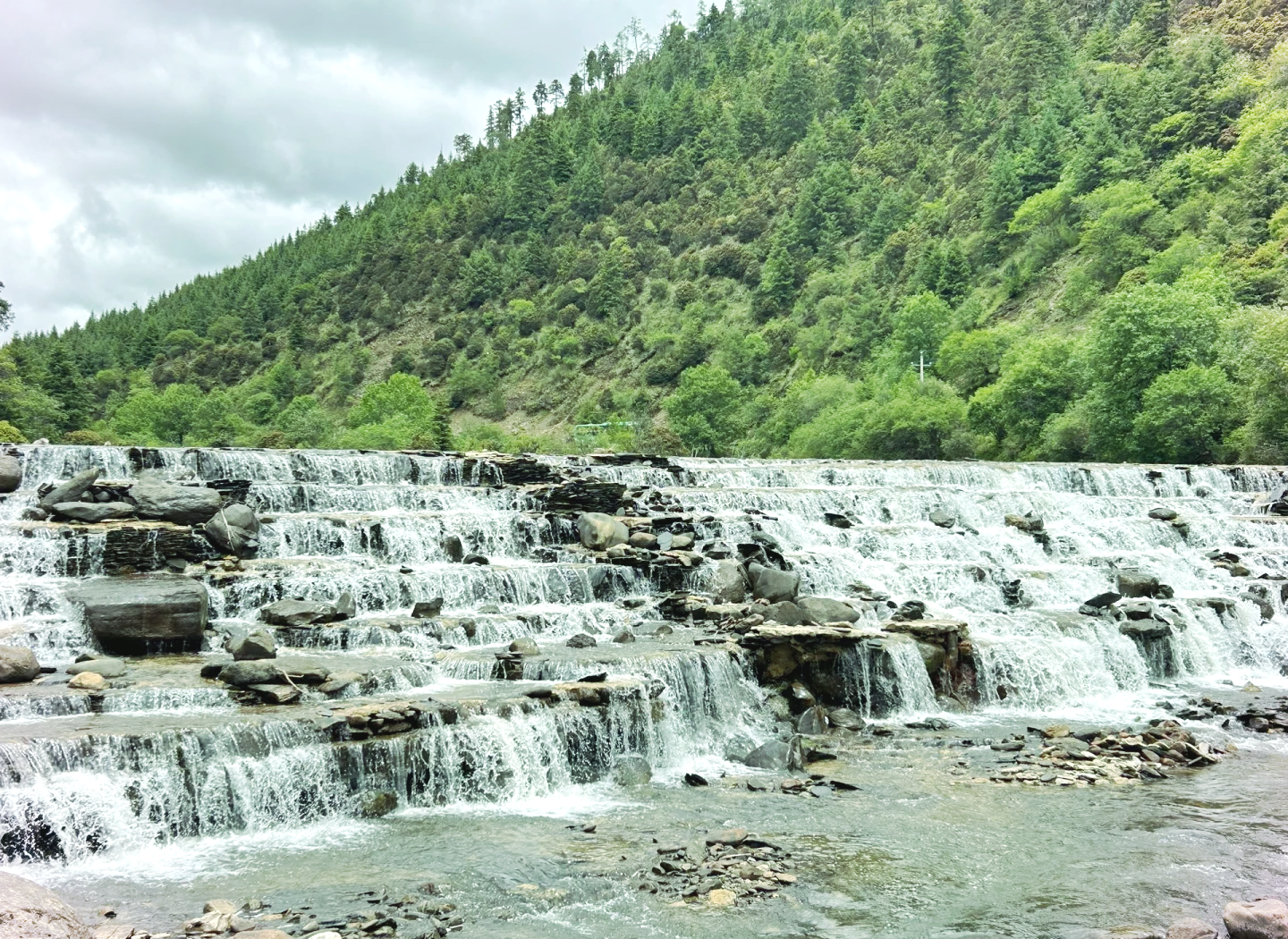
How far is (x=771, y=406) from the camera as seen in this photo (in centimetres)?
7712

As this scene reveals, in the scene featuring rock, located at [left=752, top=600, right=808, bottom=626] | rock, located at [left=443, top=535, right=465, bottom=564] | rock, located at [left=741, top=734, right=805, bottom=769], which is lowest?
→ rock, located at [left=741, top=734, right=805, bottom=769]

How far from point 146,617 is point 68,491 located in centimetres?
855

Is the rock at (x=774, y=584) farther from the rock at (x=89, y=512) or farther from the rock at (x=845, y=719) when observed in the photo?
the rock at (x=89, y=512)

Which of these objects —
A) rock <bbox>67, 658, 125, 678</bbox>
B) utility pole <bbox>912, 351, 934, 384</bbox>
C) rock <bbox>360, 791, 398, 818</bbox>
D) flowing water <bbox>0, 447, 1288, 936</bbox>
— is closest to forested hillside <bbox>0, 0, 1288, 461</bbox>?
utility pole <bbox>912, 351, 934, 384</bbox>

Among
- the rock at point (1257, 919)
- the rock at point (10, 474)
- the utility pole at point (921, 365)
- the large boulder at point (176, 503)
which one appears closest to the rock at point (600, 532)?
the large boulder at point (176, 503)

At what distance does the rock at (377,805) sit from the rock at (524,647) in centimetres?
490

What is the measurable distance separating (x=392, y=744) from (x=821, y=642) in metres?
9.23

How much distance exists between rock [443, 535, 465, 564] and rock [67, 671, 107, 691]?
10.5 m

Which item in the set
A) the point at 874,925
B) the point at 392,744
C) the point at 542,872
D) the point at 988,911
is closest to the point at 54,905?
the point at 542,872

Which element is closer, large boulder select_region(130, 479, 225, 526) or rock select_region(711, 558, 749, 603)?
rock select_region(711, 558, 749, 603)

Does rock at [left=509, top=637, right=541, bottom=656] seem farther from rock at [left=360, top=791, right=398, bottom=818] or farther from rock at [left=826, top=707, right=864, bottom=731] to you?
rock at [left=826, top=707, right=864, bottom=731]

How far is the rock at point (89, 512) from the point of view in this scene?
A: 23297 millimetres

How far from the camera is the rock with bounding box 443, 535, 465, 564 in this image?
82.3 ft

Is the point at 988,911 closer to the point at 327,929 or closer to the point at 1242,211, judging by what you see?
the point at 327,929
